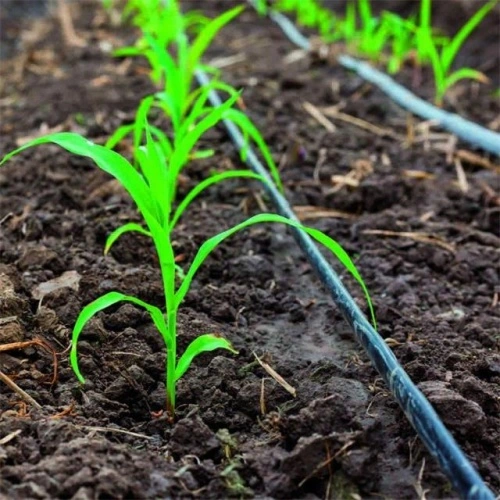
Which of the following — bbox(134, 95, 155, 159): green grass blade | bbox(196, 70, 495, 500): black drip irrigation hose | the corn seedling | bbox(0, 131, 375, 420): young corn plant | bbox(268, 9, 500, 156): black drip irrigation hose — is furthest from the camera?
the corn seedling

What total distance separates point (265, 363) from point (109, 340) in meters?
0.34

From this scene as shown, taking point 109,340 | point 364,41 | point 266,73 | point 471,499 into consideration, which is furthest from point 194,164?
point 364,41

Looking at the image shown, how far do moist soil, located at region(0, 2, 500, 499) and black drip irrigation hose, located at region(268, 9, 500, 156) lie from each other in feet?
0.21

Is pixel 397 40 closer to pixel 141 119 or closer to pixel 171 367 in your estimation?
pixel 141 119

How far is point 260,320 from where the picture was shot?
6.07 feet

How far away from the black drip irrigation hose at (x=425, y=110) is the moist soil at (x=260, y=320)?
6cm

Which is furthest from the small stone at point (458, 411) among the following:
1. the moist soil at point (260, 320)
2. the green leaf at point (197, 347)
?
the green leaf at point (197, 347)

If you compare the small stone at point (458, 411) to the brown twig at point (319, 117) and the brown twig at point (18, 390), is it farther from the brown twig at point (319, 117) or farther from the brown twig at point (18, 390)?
the brown twig at point (319, 117)

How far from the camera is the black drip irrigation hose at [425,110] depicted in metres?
2.92

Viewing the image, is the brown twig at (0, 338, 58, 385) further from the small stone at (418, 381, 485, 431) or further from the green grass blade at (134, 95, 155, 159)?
the small stone at (418, 381, 485, 431)

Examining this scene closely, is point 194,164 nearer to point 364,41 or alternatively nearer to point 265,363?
point 265,363

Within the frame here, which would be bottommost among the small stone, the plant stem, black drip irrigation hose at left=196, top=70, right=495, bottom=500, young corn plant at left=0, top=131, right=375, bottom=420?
the small stone

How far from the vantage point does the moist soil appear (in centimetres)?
125

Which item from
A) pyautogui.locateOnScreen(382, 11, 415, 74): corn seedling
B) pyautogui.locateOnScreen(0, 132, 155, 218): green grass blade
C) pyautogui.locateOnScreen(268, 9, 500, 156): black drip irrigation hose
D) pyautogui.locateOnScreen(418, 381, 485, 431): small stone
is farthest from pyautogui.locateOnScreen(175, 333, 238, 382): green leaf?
pyautogui.locateOnScreen(382, 11, 415, 74): corn seedling
